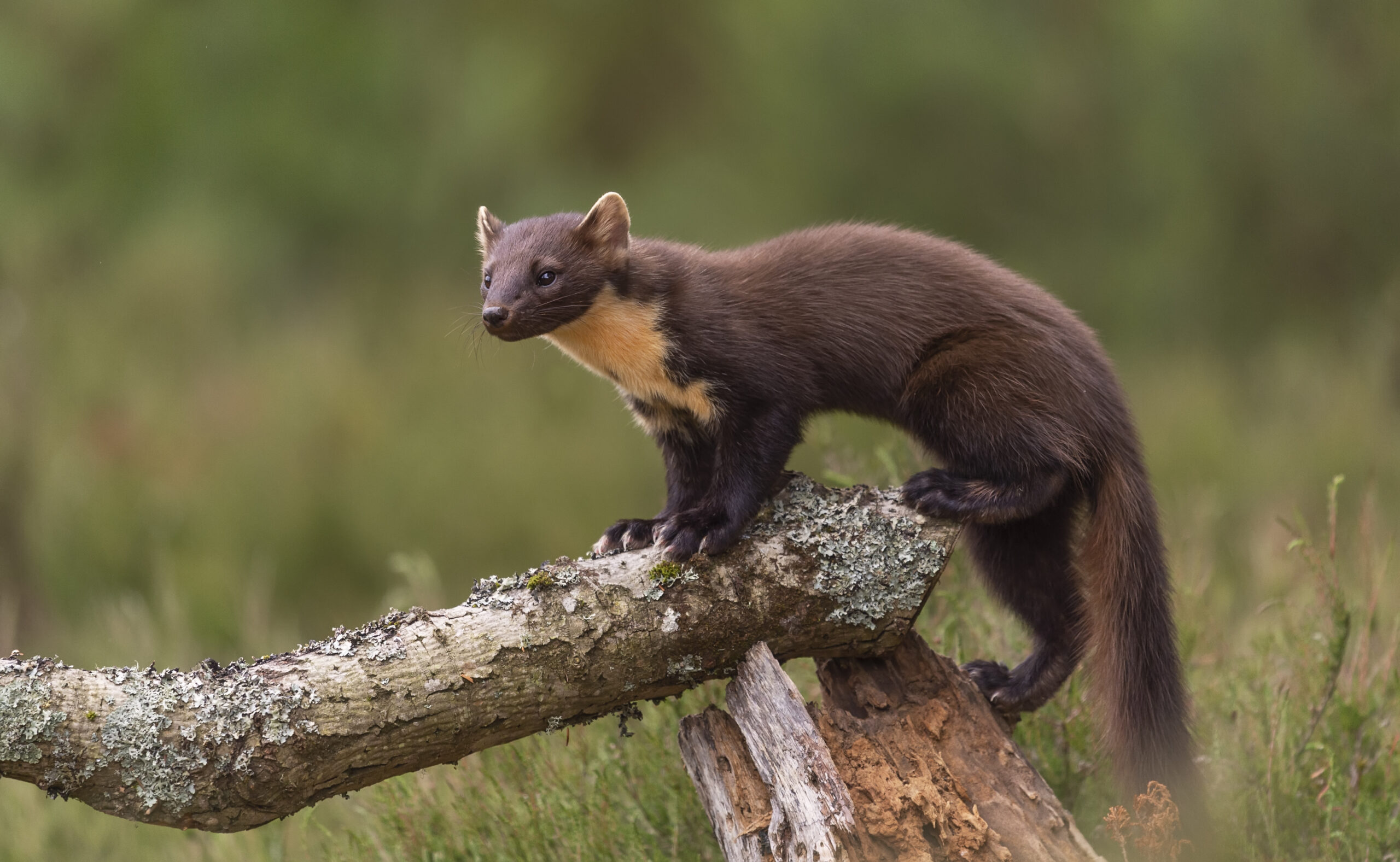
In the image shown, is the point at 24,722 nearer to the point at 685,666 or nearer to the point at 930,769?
the point at 685,666

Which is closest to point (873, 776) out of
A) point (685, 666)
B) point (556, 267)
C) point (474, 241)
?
point (685, 666)

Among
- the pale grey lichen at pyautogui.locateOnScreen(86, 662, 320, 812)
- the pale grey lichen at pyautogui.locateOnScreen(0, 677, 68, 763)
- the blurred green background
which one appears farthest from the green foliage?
the blurred green background

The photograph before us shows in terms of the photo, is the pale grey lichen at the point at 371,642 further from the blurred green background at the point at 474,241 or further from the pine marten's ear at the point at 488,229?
the blurred green background at the point at 474,241

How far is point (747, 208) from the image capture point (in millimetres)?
13109

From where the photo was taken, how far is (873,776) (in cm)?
351

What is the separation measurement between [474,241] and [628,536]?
9.72m

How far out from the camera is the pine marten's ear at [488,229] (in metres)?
4.43

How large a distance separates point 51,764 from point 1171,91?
10.5 m

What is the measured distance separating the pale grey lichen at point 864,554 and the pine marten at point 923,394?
0.11 m

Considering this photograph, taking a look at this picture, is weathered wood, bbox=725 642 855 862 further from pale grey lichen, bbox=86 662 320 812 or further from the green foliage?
pale grey lichen, bbox=86 662 320 812

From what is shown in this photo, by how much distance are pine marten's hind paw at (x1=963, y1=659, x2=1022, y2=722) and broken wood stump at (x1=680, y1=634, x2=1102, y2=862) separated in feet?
0.73

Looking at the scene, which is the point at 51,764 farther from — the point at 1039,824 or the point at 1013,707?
the point at 1013,707

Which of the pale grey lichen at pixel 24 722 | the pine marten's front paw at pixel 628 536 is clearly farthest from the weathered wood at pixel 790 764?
the pale grey lichen at pixel 24 722

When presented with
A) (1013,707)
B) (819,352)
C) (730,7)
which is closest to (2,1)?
(730,7)
